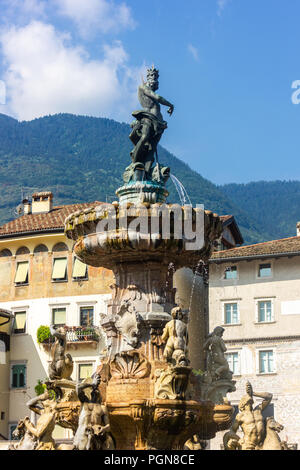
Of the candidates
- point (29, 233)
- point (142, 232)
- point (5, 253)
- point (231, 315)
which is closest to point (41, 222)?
point (29, 233)

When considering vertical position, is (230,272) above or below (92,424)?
above

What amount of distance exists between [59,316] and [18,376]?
4093 millimetres

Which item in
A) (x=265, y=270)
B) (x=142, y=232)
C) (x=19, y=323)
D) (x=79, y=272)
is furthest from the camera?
(x=265, y=270)

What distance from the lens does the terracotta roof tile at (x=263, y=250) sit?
50.7 meters

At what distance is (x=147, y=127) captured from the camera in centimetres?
1938

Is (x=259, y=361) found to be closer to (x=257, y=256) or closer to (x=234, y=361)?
(x=234, y=361)

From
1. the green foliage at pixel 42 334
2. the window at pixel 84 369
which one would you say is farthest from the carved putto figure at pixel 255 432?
the green foliage at pixel 42 334

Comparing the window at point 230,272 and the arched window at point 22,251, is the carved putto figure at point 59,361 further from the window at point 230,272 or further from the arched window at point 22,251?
the window at point 230,272

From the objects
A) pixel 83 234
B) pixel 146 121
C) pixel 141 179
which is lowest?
pixel 83 234

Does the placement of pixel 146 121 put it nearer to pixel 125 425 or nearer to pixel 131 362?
pixel 131 362
